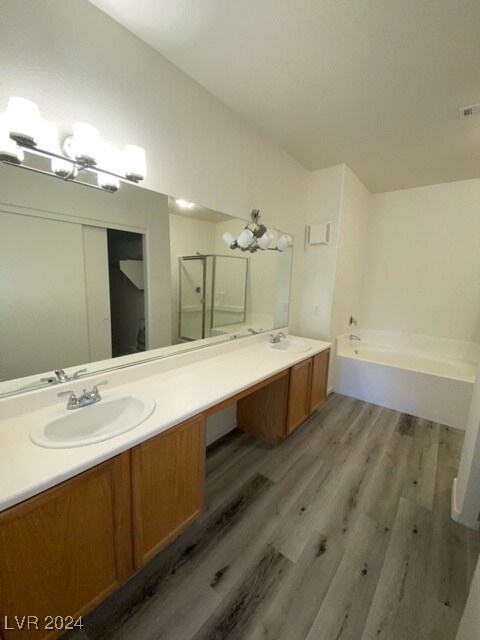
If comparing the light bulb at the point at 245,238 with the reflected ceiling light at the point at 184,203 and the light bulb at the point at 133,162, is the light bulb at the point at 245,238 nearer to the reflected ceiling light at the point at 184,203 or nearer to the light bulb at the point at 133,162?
the reflected ceiling light at the point at 184,203

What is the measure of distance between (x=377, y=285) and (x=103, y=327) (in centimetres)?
349

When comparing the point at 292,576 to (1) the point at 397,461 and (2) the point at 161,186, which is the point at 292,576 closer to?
(1) the point at 397,461

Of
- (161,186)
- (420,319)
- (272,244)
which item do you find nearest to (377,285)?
(420,319)

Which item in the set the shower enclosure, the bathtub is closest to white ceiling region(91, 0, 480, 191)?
the shower enclosure

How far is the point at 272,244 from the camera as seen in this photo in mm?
2424

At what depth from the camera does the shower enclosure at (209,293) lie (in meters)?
1.83

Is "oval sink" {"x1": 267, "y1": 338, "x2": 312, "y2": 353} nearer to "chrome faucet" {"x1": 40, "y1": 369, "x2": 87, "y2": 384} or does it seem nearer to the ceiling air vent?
"chrome faucet" {"x1": 40, "y1": 369, "x2": 87, "y2": 384}

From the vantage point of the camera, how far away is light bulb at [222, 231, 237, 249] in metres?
2.04

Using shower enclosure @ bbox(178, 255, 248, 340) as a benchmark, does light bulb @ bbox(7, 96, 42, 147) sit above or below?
above

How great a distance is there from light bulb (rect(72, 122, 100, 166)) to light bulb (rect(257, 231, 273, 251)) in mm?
1365

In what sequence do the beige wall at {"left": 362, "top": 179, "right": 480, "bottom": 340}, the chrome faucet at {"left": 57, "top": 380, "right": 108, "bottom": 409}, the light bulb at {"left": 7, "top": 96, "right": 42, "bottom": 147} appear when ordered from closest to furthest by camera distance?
the light bulb at {"left": 7, "top": 96, "right": 42, "bottom": 147}, the chrome faucet at {"left": 57, "top": 380, "right": 108, "bottom": 409}, the beige wall at {"left": 362, "top": 179, "right": 480, "bottom": 340}

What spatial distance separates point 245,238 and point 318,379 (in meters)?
1.49

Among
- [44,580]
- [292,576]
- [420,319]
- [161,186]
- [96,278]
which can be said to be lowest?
[292,576]

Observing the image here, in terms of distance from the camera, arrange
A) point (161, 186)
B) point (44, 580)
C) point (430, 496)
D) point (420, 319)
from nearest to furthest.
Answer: point (44, 580)
point (161, 186)
point (430, 496)
point (420, 319)
